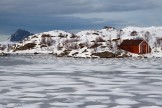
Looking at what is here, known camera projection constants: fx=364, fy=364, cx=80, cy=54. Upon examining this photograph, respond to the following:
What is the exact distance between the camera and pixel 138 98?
14305mm

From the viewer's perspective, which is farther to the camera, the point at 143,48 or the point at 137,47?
the point at 143,48

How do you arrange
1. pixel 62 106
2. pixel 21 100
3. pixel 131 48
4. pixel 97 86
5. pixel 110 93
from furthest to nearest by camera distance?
pixel 131 48, pixel 97 86, pixel 110 93, pixel 21 100, pixel 62 106

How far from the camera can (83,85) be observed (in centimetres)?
1892

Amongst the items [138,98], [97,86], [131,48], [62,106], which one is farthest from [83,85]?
[131,48]

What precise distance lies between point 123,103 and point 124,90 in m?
3.63

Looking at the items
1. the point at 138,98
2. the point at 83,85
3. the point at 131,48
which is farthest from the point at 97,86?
the point at 131,48

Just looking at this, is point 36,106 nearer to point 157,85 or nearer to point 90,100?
point 90,100

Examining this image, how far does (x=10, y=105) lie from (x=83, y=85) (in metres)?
6.86

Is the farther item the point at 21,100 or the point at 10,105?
the point at 21,100

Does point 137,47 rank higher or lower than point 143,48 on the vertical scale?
higher

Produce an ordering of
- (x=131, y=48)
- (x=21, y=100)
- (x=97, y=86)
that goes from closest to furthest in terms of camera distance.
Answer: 1. (x=21, y=100)
2. (x=97, y=86)
3. (x=131, y=48)

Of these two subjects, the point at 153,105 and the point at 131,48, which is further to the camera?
the point at 131,48

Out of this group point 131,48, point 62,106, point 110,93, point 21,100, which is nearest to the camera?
point 62,106

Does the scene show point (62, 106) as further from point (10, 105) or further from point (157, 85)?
point (157, 85)
